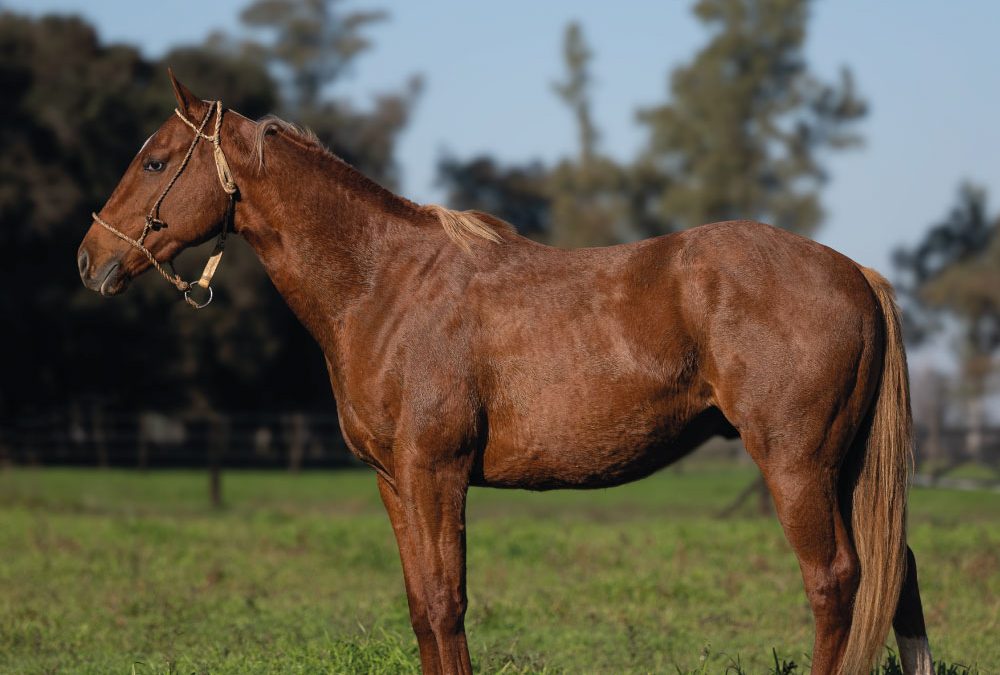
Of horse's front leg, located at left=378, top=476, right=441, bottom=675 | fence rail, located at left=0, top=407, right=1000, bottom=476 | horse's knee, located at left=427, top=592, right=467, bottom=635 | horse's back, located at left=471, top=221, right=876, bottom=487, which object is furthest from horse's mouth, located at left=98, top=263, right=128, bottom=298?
fence rail, located at left=0, top=407, right=1000, bottom=476

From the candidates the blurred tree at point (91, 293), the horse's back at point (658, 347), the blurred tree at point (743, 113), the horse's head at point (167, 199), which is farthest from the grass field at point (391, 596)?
the blurred tree at point (743, 113)

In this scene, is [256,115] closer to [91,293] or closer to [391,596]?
[91,293]

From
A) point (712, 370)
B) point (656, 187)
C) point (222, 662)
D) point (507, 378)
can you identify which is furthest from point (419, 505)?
point (656, 187)

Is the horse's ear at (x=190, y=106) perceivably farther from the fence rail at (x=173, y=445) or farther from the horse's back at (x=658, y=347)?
the fence rail at (x=173, y=445)

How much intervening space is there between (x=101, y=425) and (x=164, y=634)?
2204 centimetres

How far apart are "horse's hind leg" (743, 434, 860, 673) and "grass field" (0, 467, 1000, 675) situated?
91 cm

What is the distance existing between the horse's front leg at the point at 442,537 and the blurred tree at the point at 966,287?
1456 inches

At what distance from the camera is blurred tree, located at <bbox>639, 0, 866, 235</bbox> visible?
122 feet

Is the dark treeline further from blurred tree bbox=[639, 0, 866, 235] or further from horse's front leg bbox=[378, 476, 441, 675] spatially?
horse's front leg bbox=[378, 476, 441, 675]

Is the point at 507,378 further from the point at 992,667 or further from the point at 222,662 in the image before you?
the point at 992,667

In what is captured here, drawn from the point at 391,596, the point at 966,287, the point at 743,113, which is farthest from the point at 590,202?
the point at 391,596

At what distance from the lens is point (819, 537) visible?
13.4ft

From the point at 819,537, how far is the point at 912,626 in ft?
2.36

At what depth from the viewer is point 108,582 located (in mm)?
8742
